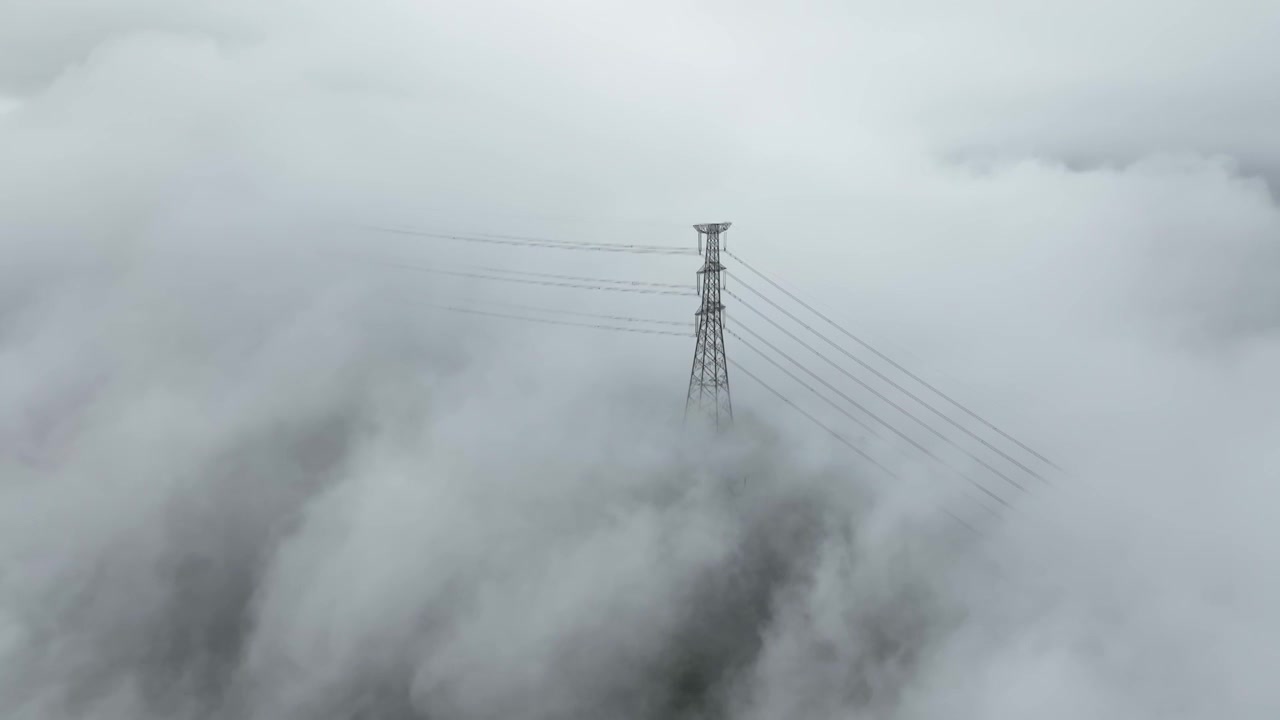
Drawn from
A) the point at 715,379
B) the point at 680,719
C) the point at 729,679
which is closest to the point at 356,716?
the point at 680,719

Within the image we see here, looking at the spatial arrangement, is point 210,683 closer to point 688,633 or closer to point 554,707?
point 554,707

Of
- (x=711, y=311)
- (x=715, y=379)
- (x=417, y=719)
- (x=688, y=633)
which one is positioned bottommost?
(x=417, y=719)

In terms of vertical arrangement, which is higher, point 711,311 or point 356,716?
point 711,311

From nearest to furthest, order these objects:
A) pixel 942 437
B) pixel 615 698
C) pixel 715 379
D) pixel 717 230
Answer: pixel 717 230 → pixel 715 379 → pixel 615 698 → pixel 942 437

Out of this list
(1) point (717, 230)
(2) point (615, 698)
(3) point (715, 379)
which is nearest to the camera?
(1) point (717, 230)

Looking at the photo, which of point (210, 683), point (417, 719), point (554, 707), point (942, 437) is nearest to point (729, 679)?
point (554, 707)

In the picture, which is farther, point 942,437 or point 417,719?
point 942,437

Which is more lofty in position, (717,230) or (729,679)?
(717,230)

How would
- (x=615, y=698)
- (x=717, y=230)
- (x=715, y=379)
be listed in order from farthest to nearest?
(x=615, y=698)
(x=715, y=379)
(x=717, y=230)

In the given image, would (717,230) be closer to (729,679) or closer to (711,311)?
(711,311)
